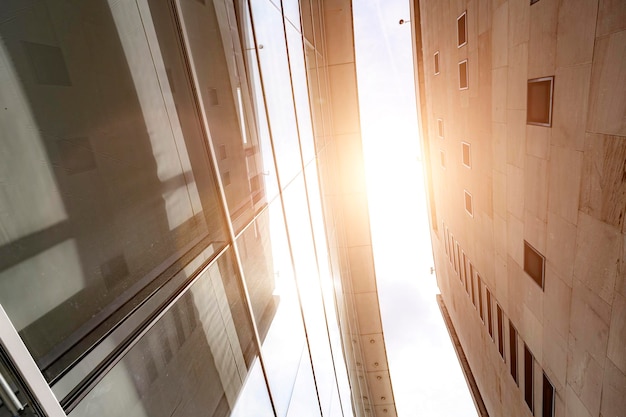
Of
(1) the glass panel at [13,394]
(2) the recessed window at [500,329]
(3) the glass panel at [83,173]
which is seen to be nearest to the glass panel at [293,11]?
(3) the glass panel at [83,173]

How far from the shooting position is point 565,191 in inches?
313

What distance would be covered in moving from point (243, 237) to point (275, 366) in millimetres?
2746

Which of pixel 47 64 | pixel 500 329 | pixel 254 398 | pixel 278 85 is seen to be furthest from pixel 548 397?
pixel 47 64

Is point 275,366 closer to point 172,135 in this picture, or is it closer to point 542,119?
point 172,135

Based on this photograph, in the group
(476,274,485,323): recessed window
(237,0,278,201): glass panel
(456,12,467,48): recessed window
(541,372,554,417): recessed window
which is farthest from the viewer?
(476,274,485,323): recessed window

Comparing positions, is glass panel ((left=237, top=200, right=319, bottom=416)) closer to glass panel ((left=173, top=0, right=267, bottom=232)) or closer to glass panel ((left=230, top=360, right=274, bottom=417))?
glass panel ((left=230, top=360, right=274, bottom=417))

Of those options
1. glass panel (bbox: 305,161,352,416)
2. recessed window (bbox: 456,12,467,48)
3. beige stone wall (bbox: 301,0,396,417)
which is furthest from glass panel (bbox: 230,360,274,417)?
recessed window (bbox: 456,12,467,48)

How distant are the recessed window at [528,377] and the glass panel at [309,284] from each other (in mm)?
6731

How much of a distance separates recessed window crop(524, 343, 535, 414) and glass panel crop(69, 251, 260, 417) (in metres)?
10.3

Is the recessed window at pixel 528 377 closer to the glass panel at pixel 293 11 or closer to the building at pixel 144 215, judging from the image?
the building at pixel 144 215

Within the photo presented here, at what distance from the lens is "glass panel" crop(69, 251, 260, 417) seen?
3.30 metres

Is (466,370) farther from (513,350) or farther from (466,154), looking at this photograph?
(466,154)

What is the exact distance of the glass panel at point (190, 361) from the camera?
330cm

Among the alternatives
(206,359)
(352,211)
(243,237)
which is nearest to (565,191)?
(243,237)
